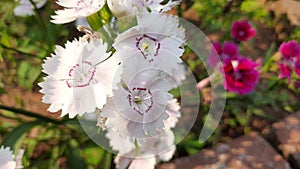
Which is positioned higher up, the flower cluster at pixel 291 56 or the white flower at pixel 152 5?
the white flower at pixel 152 5

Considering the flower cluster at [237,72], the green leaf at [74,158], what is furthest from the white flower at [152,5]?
the green leaf at [74,158]

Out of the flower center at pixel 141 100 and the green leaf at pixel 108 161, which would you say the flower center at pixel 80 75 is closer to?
the flower center at pixel 141 100

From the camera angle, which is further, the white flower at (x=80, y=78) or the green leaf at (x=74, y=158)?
the green leaf at (x=74, y=158)

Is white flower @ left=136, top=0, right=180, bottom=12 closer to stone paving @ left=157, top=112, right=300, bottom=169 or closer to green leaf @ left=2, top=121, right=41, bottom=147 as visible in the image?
green leaf @ left=2, top=121, right=41, bottom=147

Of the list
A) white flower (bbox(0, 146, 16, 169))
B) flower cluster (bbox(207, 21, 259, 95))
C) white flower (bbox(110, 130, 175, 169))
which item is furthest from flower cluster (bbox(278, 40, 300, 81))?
white flower (bbox(0, 146, 16, 169))

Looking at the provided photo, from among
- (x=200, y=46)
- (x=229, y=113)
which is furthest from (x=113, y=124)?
(x=229, y=113)

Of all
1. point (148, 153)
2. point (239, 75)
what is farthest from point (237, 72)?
point (148, 153)

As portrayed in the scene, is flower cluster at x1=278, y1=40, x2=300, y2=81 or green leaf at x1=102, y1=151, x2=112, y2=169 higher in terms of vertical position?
flower cluster at x1=278, y1=40, x2=300, y2=81
